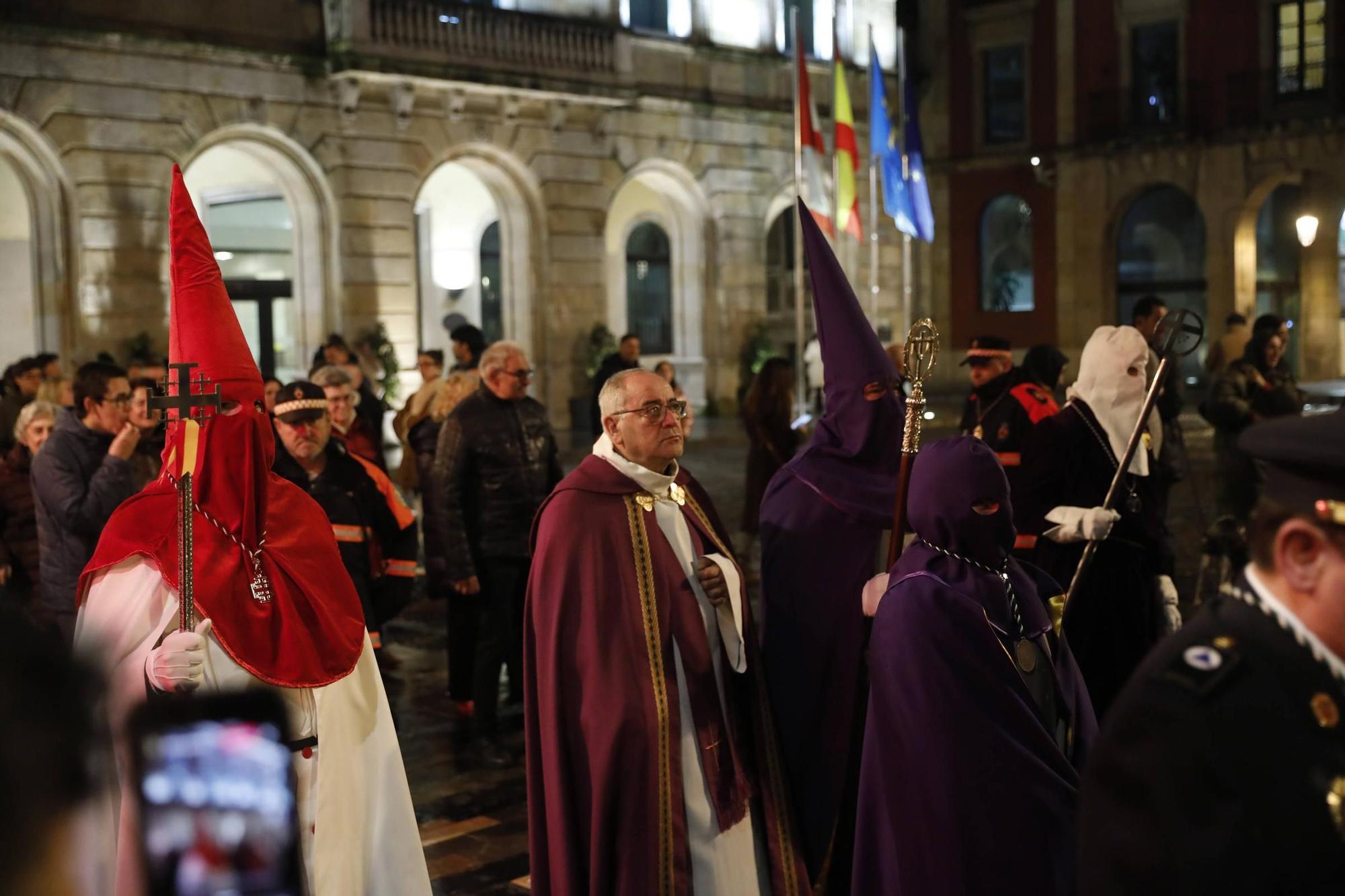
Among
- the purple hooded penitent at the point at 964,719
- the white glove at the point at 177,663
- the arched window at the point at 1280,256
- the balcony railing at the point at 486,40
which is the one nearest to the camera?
the purple hooded penitent at the point at 964,719

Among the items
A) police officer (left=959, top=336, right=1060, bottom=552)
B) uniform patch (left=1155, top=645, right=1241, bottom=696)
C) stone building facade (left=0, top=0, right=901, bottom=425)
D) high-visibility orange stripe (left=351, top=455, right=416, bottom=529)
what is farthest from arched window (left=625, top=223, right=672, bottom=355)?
uniform patch (left=1155, top=645, right=1241, bottom=696)

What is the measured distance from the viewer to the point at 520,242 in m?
25.0

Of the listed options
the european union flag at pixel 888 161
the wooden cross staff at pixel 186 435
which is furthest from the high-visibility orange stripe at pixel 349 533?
Result: the european union flag at pixel 888 161

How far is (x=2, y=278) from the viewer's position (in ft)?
65.0

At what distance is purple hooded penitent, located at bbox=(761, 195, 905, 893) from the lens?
5148 millimetres

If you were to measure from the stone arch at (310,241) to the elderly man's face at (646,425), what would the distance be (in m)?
18.2

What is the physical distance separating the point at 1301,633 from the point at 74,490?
6.11 metres

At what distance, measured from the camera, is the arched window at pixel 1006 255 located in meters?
35.5

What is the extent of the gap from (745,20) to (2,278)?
1431cm

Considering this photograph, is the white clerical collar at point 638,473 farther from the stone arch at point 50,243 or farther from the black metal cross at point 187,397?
the stone arch at point 50,243

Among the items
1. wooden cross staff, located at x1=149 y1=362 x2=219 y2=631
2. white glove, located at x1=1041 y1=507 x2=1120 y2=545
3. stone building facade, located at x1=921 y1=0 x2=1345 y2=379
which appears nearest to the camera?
wooden cross staff, located at x1=149 y1=362 x2=219 y2=631

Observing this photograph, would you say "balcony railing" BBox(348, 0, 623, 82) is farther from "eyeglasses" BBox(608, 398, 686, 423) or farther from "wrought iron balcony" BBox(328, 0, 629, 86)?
"eyeglasses" BBox(608, 398, 686, 423)

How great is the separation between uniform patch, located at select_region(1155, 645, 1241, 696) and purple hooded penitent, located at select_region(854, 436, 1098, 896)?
1.41 m

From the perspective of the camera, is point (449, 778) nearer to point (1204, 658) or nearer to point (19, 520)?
point (19, 520)
